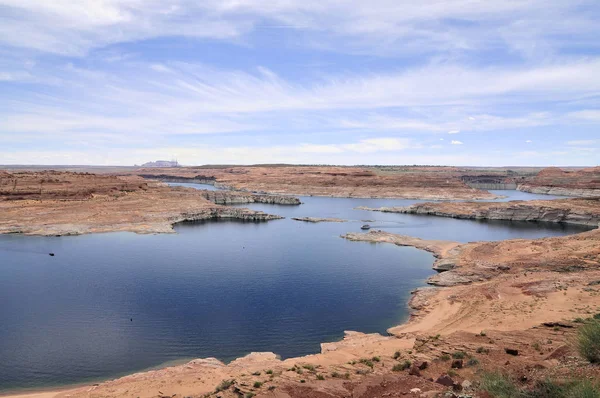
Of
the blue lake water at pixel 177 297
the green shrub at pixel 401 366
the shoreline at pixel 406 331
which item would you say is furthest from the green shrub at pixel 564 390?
the blue lake water at pixel 177 297

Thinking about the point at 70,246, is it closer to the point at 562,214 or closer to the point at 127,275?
the point at 127,275

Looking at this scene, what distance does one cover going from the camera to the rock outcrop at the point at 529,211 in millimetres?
79000

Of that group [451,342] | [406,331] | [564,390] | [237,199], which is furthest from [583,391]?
[237,199]

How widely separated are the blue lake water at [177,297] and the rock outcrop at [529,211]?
4146 centimetres

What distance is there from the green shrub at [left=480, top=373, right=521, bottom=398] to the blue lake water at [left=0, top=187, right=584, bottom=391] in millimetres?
12789

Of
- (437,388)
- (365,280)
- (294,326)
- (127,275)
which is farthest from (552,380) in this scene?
(127,275)

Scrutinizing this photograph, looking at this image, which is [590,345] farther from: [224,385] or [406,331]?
[224,385]

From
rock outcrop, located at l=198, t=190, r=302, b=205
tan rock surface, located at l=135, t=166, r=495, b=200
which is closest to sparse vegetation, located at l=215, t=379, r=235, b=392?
rock outcrop, located at l=198, t=190, r=302, b=205

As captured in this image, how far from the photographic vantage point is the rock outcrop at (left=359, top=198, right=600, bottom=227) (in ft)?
259

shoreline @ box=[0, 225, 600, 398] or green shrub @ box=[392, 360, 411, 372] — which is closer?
green shrub @ box=[392, 360, 411, 372]

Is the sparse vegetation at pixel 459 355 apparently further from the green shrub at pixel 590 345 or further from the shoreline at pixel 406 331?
the shoreline at pixel 406 331

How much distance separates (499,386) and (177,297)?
1035 inches

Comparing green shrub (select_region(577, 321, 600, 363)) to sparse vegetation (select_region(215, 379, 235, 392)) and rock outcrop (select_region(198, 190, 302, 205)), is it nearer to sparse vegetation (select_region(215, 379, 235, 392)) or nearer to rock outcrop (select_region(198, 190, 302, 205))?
sparse vegetation (select_region(215, 379, 235, 392))

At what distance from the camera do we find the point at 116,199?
279ft
